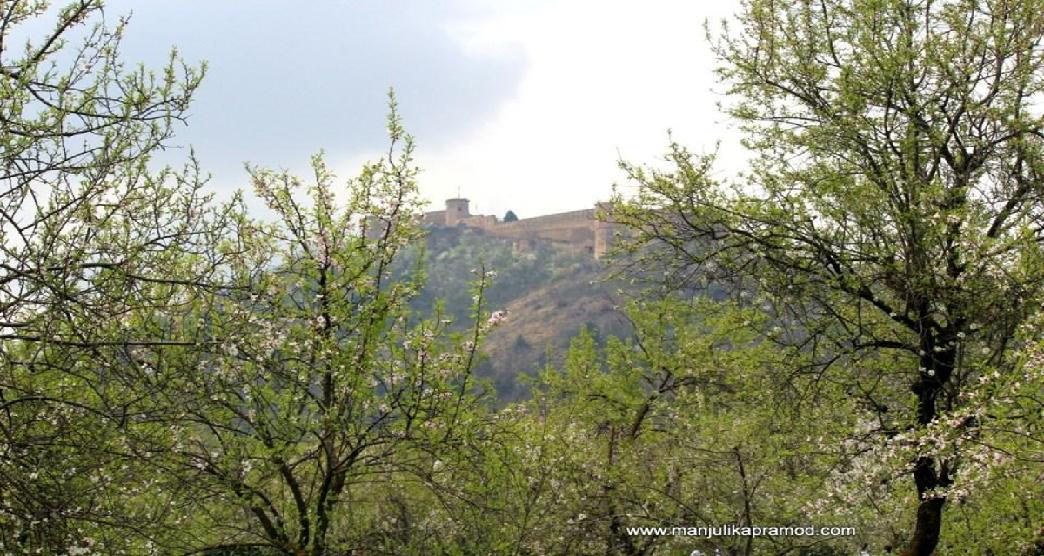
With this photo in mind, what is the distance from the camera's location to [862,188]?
31.2 ft

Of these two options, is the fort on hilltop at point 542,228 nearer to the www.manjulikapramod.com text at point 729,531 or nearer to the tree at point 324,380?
the www.manjulikapramod.com text at point 729,531

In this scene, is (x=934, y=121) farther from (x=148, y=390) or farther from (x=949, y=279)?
(x=148, y=390)

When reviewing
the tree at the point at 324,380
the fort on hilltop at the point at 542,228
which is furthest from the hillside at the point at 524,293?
the tree at the point at 324,380

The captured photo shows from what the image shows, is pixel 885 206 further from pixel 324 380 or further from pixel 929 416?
pixel 324 380

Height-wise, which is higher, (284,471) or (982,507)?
(284,471)

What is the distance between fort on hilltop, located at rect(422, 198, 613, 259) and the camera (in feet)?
443

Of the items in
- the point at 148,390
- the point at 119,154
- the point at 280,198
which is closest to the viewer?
the point at 148,390

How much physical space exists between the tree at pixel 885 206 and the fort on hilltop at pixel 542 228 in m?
117

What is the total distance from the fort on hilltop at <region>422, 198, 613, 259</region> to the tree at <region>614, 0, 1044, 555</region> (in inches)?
4609

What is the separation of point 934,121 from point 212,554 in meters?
8.36

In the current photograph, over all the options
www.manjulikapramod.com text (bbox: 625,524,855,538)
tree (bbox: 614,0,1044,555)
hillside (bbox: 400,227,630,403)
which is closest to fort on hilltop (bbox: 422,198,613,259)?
hillside (bbox: 400,227,630,403)

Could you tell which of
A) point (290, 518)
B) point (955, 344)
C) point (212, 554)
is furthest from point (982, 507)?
point (212, 554)

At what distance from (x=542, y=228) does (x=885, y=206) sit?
131813 millimetres

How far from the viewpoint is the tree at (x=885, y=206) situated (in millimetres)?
9148
